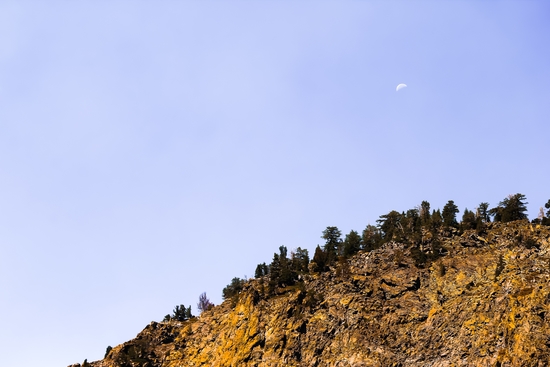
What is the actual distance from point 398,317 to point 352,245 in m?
29.0

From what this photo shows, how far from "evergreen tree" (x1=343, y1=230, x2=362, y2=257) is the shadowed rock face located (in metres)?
7.19

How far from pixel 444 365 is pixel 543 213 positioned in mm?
51774

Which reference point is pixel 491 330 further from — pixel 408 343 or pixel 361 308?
pixel 361 308

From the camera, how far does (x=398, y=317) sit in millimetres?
80562

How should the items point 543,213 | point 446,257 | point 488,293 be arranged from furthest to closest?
point 543,213 → point 446,257 → point 488,293

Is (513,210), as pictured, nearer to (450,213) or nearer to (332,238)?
(450,213)

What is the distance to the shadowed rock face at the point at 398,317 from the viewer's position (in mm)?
69438

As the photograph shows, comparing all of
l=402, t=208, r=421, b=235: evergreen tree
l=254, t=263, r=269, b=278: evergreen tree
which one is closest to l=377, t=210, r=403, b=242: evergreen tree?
l=402, t=208, r=421, b=235: evergreen tree

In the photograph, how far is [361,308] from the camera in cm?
8281

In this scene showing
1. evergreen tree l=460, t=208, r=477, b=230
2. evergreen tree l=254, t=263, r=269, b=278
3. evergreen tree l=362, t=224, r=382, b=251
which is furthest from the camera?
evergreen tree l=254, t=263, r=269, b=278

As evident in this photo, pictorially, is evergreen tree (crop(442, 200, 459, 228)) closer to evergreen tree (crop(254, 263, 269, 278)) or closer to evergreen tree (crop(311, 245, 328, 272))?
evergreen tree (crop(311, 245, 328, 272))

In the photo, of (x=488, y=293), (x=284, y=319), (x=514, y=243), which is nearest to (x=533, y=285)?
(x=488, y=293)

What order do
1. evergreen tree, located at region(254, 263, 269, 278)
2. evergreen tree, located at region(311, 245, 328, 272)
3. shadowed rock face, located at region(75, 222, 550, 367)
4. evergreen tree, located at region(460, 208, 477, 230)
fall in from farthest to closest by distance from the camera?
evergreen tree, located at region(254, 263, 269, 278)
evergreen tree, located at region(311, 245, 328, 272)
evergreen tree, located at region(460, 208, 477, 230)
shadowed rock face, located at region(75, 222, 550, 367)

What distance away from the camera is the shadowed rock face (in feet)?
228
